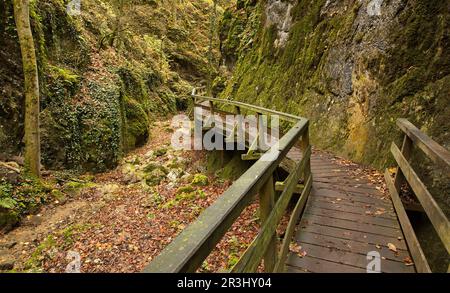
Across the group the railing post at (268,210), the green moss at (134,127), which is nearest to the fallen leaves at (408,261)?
the railing post at (268,210)

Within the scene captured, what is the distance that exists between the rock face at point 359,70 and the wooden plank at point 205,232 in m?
4.86

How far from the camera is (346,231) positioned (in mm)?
4547

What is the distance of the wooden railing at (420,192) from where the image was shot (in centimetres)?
304

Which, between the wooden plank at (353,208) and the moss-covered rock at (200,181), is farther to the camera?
the moss-covered rock at (200,181)

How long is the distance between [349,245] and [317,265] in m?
0.67

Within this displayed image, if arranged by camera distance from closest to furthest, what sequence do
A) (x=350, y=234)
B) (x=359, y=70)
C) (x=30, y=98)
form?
(x=350, y=234)
(x=359, y=70)
(x=30, y=98)

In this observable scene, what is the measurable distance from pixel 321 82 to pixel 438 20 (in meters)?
4.58

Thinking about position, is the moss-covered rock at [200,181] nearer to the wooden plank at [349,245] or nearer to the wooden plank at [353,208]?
the wooden plank at [353,208]

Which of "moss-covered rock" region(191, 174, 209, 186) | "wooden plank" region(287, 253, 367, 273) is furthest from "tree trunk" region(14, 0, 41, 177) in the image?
"wooden plank" region(287, 253, 367, 273)

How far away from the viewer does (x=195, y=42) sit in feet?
122

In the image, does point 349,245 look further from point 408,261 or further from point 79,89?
point 79,89

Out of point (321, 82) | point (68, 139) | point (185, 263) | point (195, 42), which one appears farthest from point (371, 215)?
point (195, 42)

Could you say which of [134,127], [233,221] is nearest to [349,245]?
[233,221]
